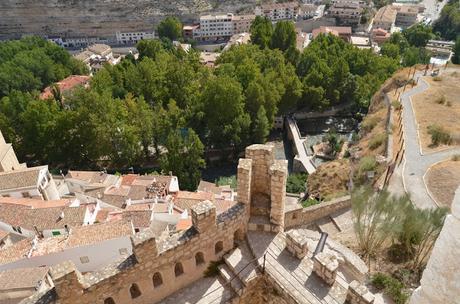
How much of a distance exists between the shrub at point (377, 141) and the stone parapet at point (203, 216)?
18.5 metres

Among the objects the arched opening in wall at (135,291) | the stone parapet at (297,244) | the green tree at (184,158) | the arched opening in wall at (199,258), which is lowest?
the green tree at (184,158)

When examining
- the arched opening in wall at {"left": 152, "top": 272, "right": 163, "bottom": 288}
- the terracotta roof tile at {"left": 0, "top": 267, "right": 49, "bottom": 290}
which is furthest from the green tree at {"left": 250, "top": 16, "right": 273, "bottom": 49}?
the arched opening in wall at {"left": 152, "top": 272, "right": 163, "bottom": 288}

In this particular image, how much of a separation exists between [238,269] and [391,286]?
5402 millimetres

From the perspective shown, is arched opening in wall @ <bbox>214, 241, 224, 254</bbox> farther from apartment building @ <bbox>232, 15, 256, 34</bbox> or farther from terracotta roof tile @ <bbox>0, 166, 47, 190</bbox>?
apartment building @ <bbox>232, 15, 256, 34</bbox>

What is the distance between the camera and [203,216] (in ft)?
30.4

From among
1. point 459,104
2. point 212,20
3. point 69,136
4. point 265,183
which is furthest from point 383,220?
point 212,20

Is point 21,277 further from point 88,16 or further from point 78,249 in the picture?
point 88,16

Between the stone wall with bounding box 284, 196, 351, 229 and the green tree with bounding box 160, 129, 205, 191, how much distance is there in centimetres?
1423

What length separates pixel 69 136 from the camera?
3228 centimetres

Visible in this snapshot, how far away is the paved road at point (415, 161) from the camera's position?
59.6 feet

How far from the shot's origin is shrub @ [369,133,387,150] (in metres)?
24.2

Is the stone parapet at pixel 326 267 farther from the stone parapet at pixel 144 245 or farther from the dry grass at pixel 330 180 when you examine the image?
the dry grass at pixel 330 180

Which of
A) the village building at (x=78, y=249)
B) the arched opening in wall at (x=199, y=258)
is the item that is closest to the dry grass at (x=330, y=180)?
the village building at (x=78, y=249)

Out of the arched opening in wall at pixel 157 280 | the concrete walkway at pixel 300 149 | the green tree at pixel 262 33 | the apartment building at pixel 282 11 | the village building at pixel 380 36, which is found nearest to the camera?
the arched opening in wall at pixel 157 280
